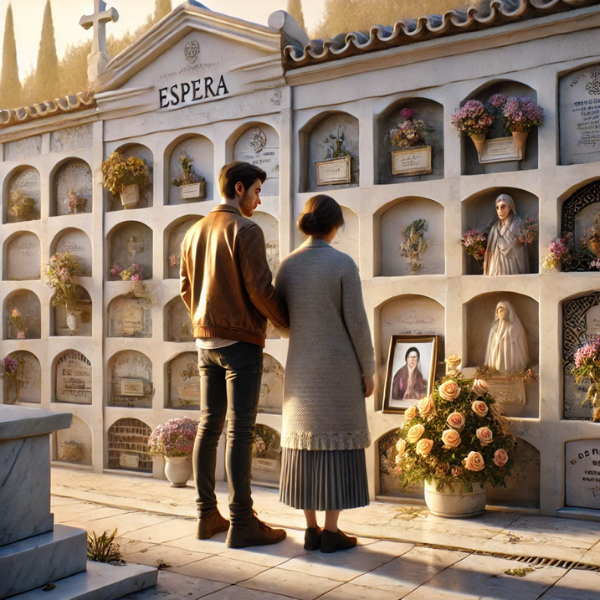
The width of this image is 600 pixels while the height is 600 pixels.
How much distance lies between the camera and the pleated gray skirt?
12.0 ft

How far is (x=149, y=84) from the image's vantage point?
6500mm

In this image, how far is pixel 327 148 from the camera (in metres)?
5.78

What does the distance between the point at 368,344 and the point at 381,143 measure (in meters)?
2.31

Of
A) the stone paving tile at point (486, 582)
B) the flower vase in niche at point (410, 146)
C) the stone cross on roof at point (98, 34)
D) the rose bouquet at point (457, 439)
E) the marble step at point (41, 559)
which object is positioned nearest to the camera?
the marble step at point (41, 559)

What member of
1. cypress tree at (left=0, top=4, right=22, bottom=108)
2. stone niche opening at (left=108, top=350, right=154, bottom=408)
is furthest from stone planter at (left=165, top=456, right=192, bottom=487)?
cypress tree at (left=0, top=4, right=22, bottom=108)

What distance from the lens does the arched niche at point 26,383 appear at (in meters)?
7.25

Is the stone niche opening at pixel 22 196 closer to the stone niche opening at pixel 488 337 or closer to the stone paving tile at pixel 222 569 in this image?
the stone niche opening at pixel 488 337

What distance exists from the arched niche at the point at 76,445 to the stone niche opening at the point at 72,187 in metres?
1.97

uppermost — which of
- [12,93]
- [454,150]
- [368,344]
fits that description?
[12,93]

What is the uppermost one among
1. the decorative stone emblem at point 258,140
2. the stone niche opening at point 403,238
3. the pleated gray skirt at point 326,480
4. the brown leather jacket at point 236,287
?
the decorative stone emblem at point 258,140

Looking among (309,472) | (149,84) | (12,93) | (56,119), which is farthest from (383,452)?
(12,93)

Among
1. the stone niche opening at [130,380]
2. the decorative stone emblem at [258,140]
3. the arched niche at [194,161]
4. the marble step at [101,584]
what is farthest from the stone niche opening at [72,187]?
the marble step at [101,584]

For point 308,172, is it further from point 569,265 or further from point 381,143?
point 569,265

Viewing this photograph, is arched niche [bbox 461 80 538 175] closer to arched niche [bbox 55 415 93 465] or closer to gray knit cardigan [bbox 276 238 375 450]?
gray knit cardigan [bbox 276 238 375 450]
